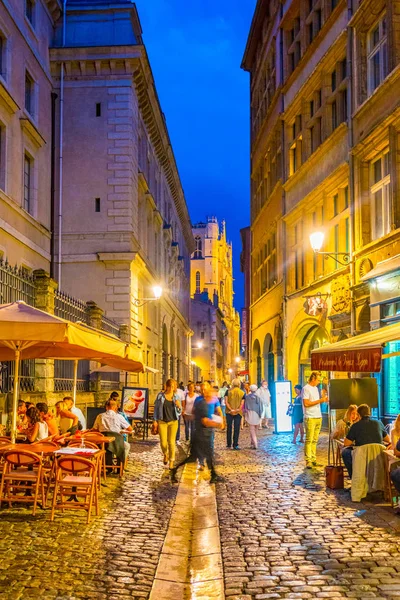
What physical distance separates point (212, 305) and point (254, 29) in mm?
63494

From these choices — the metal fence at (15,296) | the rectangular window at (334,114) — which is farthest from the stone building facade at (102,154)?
the metal fence at (15,296)

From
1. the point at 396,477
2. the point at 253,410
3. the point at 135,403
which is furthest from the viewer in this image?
the point at 135,403

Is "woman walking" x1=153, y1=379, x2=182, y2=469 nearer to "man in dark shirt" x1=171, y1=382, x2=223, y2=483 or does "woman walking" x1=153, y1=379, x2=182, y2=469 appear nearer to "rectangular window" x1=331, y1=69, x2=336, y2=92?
"man in dark shirt" x1=171, y1=382, x2=223, y2=483

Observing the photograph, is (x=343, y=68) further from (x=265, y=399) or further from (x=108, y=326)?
(x=265, y=399)

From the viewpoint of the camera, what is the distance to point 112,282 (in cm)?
2989

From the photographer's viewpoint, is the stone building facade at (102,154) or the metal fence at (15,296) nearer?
the metal fence at (15,296)

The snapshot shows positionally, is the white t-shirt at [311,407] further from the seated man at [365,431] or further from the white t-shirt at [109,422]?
the white t-shirt at [109,422]

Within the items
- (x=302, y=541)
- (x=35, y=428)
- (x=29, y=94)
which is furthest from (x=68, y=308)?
(x=302, y=541)

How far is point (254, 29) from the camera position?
3631cm

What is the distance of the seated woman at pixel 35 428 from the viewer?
34.5 ft

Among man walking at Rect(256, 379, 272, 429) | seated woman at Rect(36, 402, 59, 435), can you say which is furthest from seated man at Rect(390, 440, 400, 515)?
man walking at Rect(256, 379, 272, 429)

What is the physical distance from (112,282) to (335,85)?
12540 mm

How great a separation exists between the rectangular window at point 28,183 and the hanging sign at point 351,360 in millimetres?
17263

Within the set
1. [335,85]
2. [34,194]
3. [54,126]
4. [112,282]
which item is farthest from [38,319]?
[54,126]
